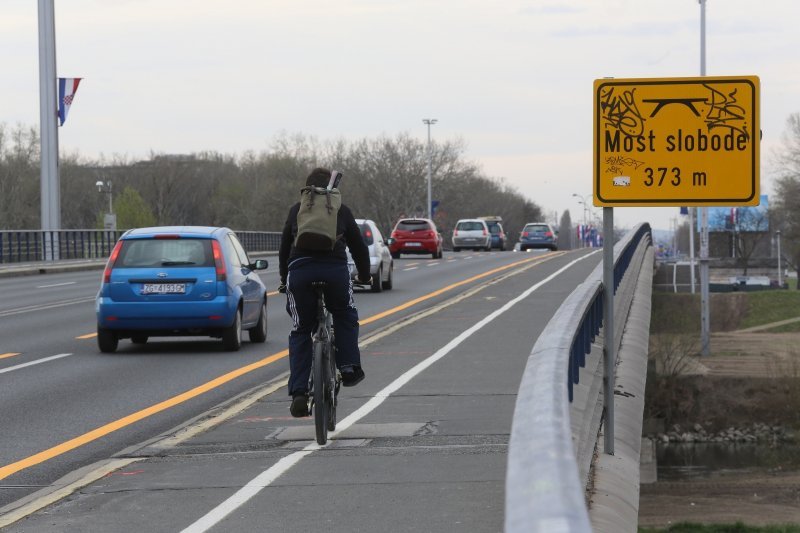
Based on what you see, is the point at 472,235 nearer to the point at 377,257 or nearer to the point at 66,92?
the point at 66,92

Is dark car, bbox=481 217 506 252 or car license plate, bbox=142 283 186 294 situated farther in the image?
dark car, bbox=481 217 506 252

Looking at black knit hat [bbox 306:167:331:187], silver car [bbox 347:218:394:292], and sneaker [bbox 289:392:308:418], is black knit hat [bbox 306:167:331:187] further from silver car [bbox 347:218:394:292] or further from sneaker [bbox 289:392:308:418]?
silver car [bbox 347:218:394:292]

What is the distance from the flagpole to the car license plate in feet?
112

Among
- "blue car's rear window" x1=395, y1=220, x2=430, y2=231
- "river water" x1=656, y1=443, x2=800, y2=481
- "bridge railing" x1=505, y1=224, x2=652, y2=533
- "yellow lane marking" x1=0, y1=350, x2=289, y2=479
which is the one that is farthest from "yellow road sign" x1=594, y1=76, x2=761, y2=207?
"river water" x1=656, y1=443, x2=800, y2=481

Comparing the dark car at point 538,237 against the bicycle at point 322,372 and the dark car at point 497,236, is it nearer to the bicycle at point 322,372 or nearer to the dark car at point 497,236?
the dark car at point 497,236

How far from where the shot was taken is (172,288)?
1650 centimetres

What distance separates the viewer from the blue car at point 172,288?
16.4 meters

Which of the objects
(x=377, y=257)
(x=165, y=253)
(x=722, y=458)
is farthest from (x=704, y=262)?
(x=165, y=253)

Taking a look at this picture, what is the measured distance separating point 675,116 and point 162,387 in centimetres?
700

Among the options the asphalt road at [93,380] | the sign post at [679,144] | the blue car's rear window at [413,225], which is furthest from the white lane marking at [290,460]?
the blue car's rear window at [413,225]

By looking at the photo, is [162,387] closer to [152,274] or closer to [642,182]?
[152,274]

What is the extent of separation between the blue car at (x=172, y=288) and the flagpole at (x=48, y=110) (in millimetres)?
33813

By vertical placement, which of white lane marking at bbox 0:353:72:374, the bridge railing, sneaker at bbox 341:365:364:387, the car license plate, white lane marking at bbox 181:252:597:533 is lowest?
white lane marking at bbox 0:353:72:374

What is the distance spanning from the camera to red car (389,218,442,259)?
5316 centimetres
